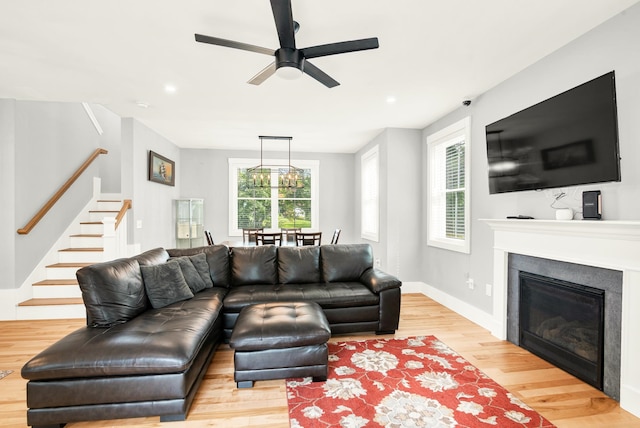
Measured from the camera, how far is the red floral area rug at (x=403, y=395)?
1.89 m

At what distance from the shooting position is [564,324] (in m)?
2.53

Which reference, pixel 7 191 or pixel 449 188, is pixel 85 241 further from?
pixel 449 188

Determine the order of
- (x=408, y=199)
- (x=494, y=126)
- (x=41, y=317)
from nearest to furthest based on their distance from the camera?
(x=494, y=126)
(x=41, y=317)
(x=408, y=199)

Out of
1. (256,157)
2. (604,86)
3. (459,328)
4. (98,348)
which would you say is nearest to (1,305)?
(98,348)

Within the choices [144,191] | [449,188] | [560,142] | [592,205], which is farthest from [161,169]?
[592,205]

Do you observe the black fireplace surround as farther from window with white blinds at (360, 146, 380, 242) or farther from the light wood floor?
window with white blinds at (360, 146, 380, 242)

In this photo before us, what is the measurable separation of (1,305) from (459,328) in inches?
210

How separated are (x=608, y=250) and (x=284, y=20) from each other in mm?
2591

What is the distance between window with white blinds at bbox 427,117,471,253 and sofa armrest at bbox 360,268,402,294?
1.19 m

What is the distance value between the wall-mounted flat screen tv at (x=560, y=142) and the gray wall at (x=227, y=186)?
162 inches

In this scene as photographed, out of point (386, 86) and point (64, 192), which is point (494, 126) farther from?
point (64, 192)

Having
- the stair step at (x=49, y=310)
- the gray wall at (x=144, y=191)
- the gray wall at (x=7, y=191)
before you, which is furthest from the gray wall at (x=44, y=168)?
the gray wall at (x=144, y=191)

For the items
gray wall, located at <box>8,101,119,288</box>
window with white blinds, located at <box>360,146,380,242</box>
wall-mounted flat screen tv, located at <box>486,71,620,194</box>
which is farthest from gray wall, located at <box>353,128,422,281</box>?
gray wall, located at <box>8,101,119,288</box>

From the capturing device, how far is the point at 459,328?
3426 mm
